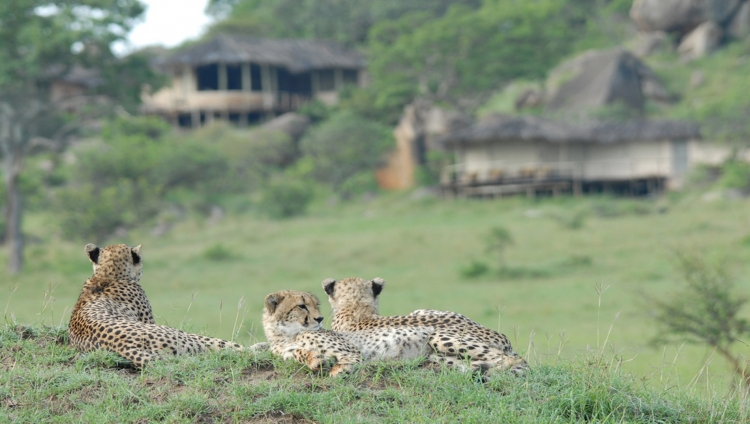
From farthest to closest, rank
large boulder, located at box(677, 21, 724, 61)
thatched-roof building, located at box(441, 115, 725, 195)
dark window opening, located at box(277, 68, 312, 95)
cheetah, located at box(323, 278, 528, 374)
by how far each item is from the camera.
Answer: dark window opening, located at box(277, 68, 312, 95) → large boulder, located at box(677, 21, 724, 61) → thatched-roof building, located at box(441, 115, 725, 195) → cheetah, located at box(323, 278, 528, 374)

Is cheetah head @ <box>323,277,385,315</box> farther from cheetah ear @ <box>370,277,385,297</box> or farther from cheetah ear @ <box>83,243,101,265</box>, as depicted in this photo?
cheetah ear @ <box>83,243,101,265</box>

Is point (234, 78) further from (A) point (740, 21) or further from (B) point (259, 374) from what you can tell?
(B) point (259, 374)

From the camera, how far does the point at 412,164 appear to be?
158ft

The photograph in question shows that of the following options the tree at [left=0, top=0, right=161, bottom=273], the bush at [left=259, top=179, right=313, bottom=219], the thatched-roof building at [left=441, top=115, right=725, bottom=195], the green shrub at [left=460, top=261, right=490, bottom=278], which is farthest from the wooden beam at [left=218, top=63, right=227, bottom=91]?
the green shrub at [left=460, top=261, right=490, bottom=278]

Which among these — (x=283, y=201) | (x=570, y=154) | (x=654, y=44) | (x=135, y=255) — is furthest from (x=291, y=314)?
(x=654, y=44)

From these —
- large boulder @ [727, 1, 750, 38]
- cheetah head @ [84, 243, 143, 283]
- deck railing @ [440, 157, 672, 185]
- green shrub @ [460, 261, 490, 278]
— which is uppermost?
large boulder @ [727, 1, 750, 38]

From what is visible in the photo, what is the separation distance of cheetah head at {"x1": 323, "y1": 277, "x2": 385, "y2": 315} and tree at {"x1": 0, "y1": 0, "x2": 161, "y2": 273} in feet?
77.9

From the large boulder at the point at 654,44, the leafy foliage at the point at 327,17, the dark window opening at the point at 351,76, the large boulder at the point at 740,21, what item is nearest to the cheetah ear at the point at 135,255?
the dark window opening at the point at 351,76

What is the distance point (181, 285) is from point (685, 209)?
1885cm

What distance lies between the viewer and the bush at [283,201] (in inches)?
1556

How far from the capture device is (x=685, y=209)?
3597 cm

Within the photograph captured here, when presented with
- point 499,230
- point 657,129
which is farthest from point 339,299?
point 657,129

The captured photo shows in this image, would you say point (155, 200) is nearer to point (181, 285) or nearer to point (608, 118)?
point (181, 285)

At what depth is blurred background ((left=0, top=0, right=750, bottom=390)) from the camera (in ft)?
79.4
